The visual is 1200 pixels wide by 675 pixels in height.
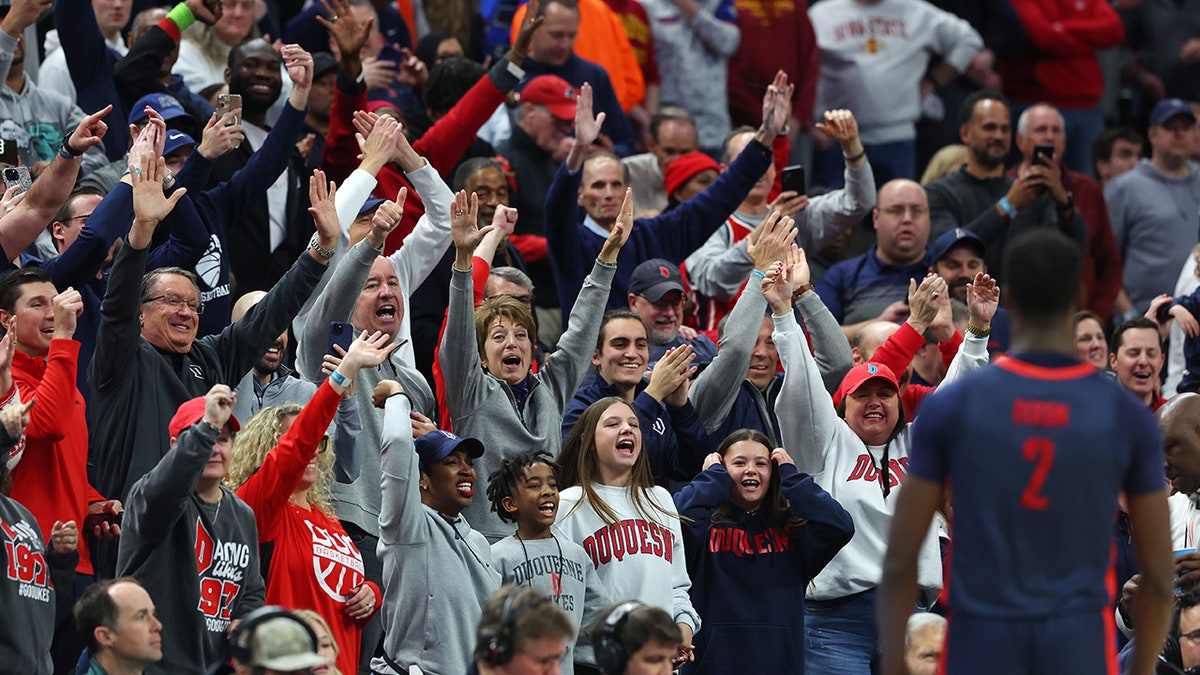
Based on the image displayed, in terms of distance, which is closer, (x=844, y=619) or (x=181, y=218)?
(x=844, y=619)

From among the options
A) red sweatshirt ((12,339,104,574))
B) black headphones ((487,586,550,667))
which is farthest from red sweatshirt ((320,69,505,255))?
black headphones ((487,586,550,667))

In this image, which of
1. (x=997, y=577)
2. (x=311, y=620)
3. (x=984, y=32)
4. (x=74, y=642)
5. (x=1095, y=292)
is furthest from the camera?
(x=984, y=32)

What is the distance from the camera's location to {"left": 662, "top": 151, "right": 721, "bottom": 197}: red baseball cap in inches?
395

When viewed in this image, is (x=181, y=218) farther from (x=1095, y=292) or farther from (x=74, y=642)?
(x=1095, y=292)

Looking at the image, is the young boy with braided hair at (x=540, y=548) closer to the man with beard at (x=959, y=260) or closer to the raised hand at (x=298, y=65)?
the raised hand at (x=298, y=65)

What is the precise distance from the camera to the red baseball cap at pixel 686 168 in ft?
32.9

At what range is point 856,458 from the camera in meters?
7.21

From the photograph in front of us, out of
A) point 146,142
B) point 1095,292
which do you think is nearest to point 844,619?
point 146,142

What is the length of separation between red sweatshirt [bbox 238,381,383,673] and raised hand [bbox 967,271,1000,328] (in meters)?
2.68

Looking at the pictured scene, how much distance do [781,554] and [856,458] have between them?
613 mm

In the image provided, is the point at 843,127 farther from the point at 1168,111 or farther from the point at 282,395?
the point at 1168,111

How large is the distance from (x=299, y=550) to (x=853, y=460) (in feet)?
7.55

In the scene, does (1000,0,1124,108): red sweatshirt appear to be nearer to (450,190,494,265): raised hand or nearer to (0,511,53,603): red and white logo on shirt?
(450,190,494,265): raised hand

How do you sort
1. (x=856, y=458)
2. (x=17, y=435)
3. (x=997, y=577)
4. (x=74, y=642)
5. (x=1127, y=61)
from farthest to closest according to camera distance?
(x=1127, y=61) → (x=856, y=458) → (x=74, y=642) → (x=17, y=435) → (x=997, y=577)
